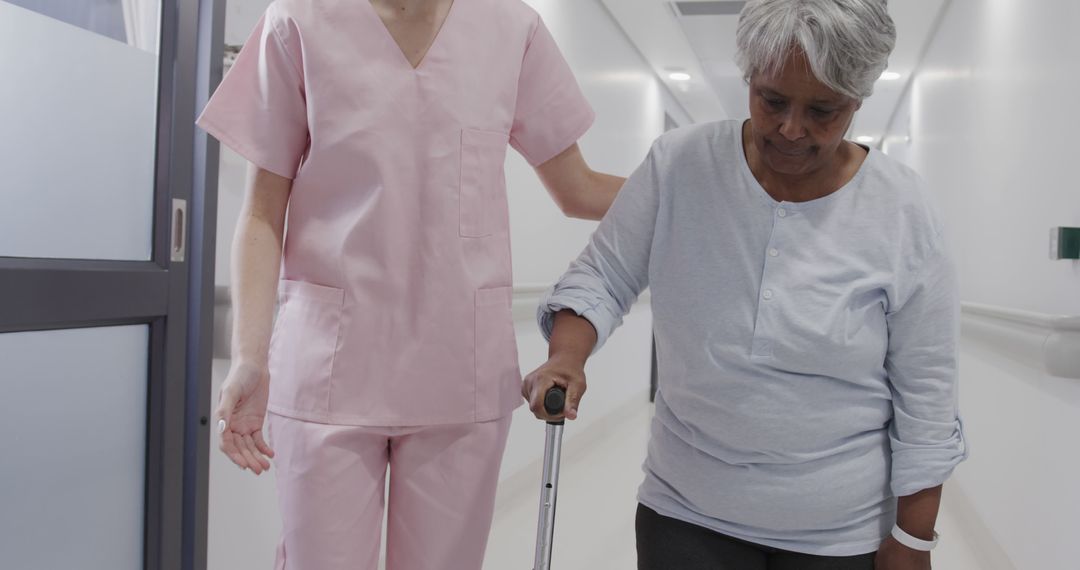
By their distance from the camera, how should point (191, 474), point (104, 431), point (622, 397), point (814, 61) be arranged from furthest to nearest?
point (622, 397), point (191, 474), point (104, 431), point (814, 61)

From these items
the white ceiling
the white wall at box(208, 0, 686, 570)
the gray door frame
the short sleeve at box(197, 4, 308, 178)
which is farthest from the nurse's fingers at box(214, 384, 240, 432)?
the white ceiling

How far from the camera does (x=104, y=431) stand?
2123mm

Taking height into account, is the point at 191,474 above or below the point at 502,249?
below

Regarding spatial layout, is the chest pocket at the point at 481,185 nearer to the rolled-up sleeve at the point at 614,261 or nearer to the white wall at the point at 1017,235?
the rolled-up sleeve at the point at 614,261

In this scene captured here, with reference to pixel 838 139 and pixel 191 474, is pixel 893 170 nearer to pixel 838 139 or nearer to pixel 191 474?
pixel 838 139

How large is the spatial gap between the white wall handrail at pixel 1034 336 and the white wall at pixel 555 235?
1883mm

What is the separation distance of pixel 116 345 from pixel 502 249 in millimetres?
1122

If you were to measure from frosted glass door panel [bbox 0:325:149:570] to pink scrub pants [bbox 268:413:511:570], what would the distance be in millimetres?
830

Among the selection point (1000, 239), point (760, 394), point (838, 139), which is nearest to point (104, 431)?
point (760, 394)

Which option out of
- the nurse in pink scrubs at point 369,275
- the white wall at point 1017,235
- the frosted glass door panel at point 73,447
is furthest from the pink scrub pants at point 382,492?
the white wall at point 1017,235

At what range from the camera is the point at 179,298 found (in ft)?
7.35

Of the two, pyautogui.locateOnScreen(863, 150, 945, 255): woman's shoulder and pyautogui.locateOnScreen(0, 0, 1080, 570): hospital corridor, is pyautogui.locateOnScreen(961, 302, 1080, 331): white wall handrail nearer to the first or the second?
pyautogui.locateOnScreen(0, 0, 1080, 570): hospital corridor

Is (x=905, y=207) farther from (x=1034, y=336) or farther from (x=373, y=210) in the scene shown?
(x=1034, y=336)

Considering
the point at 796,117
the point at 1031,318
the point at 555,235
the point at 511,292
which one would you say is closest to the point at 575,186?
the point at 511,292
